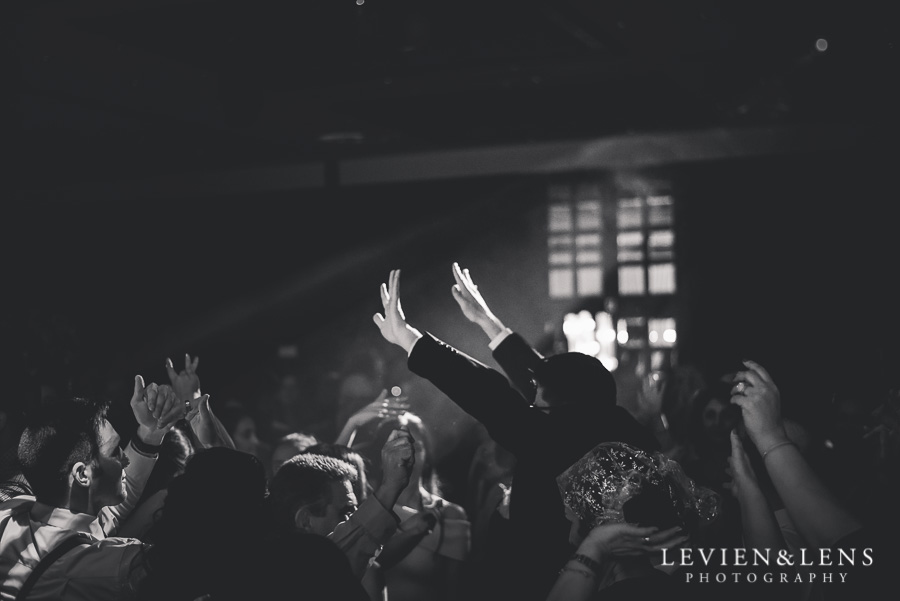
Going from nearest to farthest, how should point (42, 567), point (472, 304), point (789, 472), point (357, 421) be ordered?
point (789, 472), point (42, 567), point (472, 304), point (357, 421)

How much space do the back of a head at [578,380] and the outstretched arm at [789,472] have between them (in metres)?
0.56

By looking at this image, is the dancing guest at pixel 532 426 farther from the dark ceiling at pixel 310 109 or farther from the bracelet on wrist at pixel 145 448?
the dark ceiling at pixel 310 109

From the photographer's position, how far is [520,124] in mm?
7957

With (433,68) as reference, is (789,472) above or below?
below

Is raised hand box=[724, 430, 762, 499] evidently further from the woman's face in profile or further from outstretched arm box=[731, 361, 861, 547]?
the woman's face in profile

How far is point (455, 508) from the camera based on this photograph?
10.5 feet

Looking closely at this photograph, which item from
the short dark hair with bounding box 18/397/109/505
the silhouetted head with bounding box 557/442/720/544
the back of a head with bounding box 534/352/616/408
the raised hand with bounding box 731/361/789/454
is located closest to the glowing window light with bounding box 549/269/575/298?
the back of a head with bounding box 534/352/616/408

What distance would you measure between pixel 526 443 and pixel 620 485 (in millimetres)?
467

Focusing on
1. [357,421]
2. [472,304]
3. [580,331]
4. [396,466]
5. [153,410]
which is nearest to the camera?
[396,466]

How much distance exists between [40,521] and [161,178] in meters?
8.41

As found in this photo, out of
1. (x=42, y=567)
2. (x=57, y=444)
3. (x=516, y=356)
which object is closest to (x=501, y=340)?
(x=516, y=356)

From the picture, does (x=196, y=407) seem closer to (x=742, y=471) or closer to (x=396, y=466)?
(x=396, y=466)

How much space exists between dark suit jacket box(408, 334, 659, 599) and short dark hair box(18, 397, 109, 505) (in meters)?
0.86

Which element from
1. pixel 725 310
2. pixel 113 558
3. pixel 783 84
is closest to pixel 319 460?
pixel 113 558
